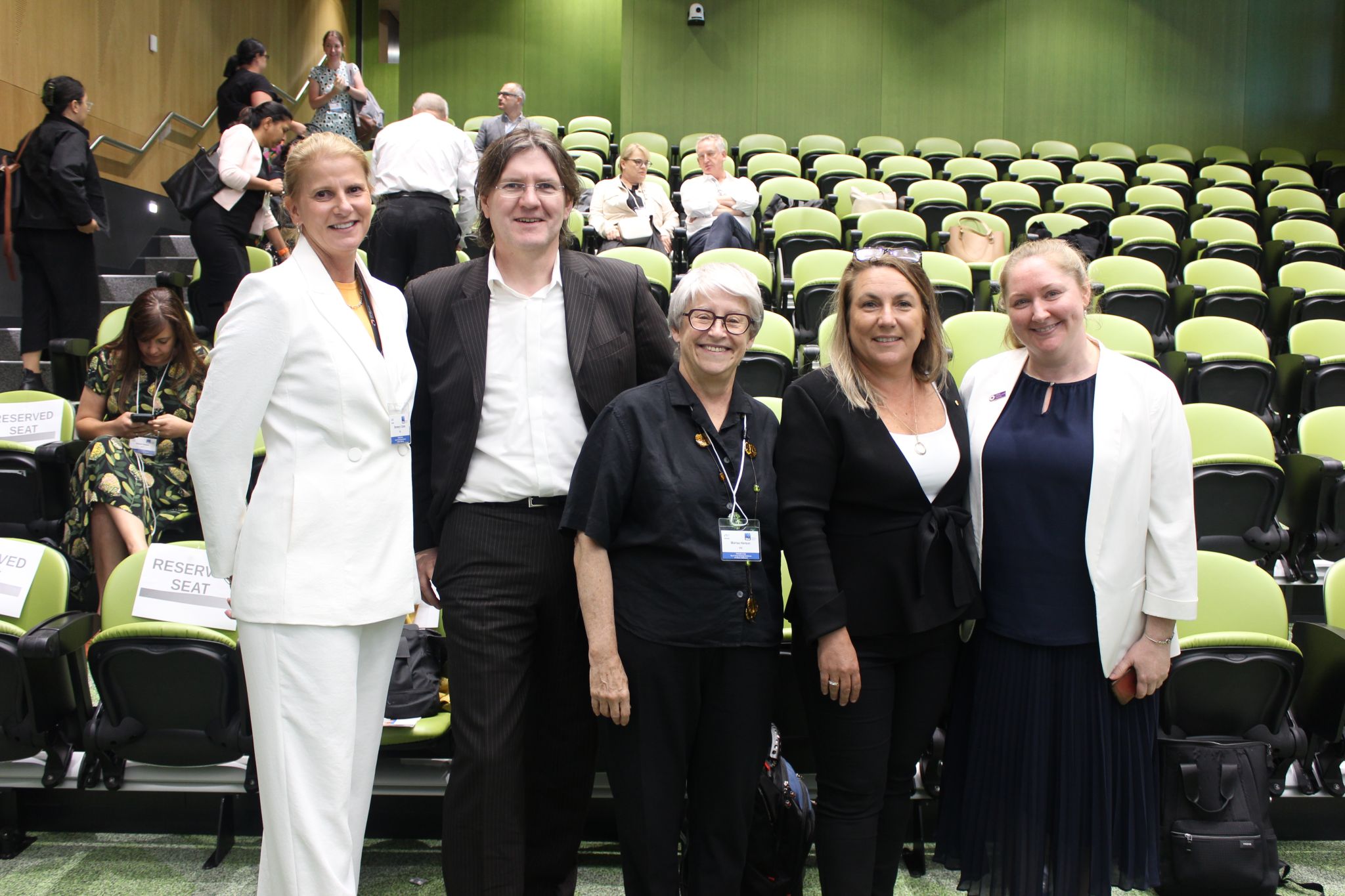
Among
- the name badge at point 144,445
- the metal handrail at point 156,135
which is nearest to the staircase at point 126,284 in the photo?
the metal handrail at point 156,135

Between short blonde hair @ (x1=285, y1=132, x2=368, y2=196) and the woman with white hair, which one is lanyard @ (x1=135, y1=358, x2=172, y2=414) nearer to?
short blonde hair @ (x1=285, y1=132, x2=368, y2=196)

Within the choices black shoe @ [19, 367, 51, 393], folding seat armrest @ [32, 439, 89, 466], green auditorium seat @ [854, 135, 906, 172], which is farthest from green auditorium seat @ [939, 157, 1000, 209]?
folding seat armrest @ [32, 439, 89, 466]

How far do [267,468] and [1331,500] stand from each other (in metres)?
3.42

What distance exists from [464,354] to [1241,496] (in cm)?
274

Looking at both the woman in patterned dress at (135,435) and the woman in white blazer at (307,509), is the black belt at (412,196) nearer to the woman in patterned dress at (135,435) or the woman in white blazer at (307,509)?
the woman in patterned dress at (135,435)

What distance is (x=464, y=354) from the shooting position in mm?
1974

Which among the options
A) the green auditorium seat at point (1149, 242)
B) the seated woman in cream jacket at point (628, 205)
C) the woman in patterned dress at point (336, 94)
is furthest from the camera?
the woman in patterned dress at point (336, 94)

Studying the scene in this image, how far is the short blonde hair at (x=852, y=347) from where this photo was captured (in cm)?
197

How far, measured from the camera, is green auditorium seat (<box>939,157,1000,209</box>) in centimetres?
880

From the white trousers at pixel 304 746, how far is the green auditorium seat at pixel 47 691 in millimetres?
1028

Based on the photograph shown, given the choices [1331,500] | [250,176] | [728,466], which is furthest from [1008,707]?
[250,176]

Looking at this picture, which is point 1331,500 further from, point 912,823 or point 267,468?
point 267,468

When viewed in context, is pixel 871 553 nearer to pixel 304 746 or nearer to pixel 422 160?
pixel 304 746

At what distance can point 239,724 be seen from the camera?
2520 mm
